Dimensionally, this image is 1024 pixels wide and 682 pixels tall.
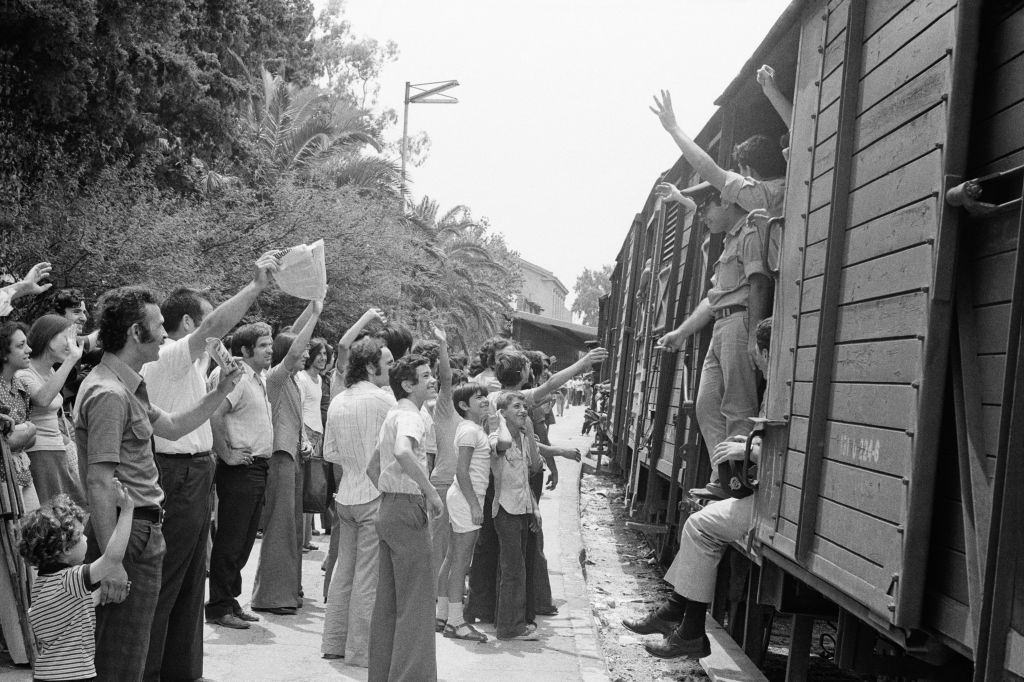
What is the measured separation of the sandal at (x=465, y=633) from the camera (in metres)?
6.48

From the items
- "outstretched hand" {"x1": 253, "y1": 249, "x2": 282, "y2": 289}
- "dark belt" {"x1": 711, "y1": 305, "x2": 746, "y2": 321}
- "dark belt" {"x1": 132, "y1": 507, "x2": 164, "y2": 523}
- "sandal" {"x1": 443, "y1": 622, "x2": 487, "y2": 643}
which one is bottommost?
"sandal" {"x1": 443, "y1": 622, "x2": 487, "y2": 643}

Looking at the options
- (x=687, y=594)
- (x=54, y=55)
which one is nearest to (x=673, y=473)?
(x=687, y=594)

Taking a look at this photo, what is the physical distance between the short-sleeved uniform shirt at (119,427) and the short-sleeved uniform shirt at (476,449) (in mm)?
2312

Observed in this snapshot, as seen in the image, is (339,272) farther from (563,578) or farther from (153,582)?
(153,582)

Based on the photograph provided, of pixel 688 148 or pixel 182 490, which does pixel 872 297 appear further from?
pixel 182 490

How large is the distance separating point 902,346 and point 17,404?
4247mm

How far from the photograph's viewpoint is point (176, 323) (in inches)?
191

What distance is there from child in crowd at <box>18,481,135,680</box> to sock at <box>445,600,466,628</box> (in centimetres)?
299

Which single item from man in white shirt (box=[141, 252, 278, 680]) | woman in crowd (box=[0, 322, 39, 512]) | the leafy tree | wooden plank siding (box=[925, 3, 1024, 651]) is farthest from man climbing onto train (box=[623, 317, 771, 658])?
the leafy tree

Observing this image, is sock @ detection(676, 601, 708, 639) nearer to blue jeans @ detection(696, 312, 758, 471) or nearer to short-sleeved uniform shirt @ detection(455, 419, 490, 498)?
blue jeans @ detection(696, 312, 758, 471)

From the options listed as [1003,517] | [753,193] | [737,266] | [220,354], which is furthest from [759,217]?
[1003,517]

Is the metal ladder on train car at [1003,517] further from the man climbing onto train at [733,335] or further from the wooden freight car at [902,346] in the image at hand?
the man climbing onto train at [733,335]

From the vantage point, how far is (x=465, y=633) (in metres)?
6.50

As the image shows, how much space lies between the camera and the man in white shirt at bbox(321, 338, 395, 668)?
562 centimetres
